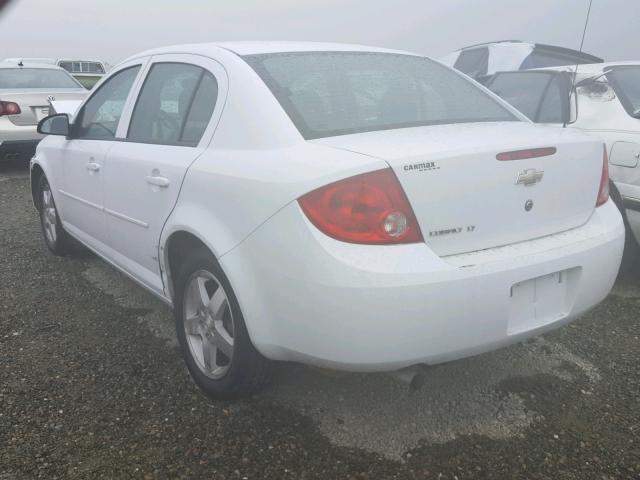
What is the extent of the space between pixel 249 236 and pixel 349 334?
19.7 inches

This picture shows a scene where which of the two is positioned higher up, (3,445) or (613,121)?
(613,121)

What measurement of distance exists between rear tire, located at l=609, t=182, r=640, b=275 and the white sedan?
4.23ft

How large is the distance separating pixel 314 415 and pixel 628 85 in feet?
11.1

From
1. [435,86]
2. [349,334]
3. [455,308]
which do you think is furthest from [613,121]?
[349,334]

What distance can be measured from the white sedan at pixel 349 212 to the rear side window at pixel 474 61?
6923 mm

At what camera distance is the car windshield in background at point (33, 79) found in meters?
8.38

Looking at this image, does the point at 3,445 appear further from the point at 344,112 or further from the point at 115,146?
the point at 344,112

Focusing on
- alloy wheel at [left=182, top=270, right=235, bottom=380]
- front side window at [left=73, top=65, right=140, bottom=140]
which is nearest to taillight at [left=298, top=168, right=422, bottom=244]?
alloy wheel at [left=182, top=270, right=235, bottom=380]

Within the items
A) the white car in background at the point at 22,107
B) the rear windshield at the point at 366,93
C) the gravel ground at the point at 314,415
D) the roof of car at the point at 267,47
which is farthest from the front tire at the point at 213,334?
the white car in background at the point at 22,107

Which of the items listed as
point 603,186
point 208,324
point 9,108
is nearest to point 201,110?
point 208,324

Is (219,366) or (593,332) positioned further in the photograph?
(593,332)

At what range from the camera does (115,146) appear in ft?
10.5

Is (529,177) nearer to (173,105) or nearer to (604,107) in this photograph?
(173,105)

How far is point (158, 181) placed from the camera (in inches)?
105
